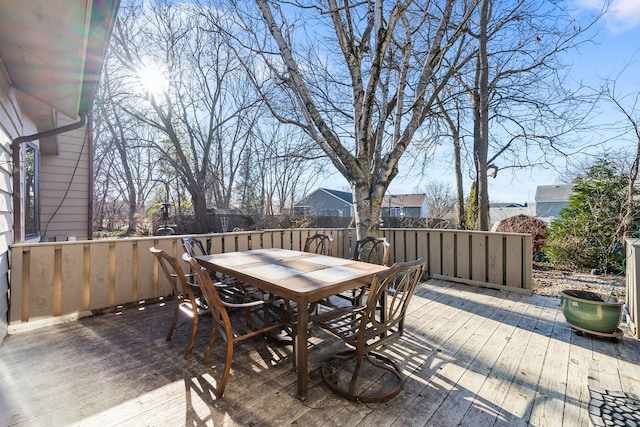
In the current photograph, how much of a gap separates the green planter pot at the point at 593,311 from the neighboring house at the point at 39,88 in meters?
4.54

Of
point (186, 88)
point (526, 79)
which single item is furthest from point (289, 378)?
point (186, 88)

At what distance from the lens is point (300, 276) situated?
2.38 metres

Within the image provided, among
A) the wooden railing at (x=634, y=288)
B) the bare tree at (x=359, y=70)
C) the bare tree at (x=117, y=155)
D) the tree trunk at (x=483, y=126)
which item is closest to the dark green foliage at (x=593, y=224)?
the tree trunk at (x=483, y=126)

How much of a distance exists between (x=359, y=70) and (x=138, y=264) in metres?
4.34

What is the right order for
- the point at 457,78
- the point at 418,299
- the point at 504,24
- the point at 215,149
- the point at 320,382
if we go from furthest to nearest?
1. the point at 215,149
2. the point at 457,78
3. the point at 504,24
4. the point at 418,299
5. the point at 320,382

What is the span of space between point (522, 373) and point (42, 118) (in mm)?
6727

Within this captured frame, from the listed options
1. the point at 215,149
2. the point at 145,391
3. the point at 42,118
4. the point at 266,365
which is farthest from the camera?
→ the point at 215,149

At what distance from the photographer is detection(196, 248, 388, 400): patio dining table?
1936 millimetres

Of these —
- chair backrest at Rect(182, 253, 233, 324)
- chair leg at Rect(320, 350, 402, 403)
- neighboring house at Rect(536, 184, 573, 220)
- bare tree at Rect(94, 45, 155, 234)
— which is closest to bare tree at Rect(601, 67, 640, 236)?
chair leg at Rect(320, 350, 402, 403)

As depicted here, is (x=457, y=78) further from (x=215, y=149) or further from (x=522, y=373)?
(x=215, y=149)

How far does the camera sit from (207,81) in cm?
1123

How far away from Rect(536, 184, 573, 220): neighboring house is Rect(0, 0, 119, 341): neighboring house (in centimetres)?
→ 2501

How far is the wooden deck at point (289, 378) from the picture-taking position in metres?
1.75

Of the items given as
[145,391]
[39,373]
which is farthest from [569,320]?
[39,373]
